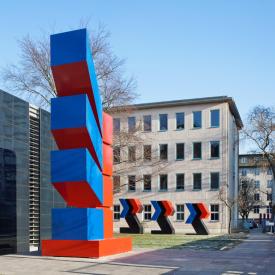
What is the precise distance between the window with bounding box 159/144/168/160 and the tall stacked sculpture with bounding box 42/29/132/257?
1463 inches

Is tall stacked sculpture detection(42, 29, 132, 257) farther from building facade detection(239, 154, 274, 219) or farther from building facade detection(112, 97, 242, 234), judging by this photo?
building facade detection(239, 154, 274, 219)

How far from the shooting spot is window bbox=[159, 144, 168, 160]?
53781 millimetres

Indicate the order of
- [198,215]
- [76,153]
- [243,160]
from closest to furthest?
[76,153] < [198,215] < [243,160]

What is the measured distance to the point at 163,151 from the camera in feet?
177

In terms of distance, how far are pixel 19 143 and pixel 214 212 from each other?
3606cm

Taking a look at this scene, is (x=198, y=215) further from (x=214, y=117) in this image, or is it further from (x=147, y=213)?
(x=214, y=117)

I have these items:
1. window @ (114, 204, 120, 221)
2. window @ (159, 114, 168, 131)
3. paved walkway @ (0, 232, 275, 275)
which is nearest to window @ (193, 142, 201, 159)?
window @ (159, 114, 168, 131)

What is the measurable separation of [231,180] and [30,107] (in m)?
39.6

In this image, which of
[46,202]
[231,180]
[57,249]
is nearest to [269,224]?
[231,180]

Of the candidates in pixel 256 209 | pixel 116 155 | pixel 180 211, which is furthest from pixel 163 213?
pixel 256 209

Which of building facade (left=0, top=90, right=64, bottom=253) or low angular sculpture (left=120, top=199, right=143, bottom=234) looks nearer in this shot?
building facade (left=0, top=90, right=64, bottom=253)

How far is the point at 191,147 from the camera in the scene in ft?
173

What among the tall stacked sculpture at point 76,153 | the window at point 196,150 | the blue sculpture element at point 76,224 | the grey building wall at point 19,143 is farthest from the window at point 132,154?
the blue sculpture element at point 76,224

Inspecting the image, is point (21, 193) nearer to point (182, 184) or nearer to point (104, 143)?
point (104, 143)
